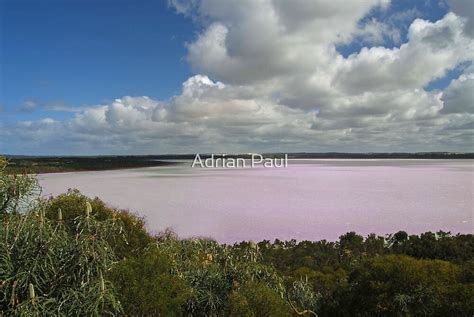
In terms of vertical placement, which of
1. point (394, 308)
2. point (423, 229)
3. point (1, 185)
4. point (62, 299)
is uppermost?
point (1, 185)

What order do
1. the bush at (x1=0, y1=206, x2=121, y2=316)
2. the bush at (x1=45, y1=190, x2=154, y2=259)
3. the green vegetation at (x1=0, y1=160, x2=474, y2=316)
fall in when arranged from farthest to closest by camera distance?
the bush at (x1=45, y1=190, x2=154, y2=259)
the green vegetation at (x1=0, y1=160, x2=474, y2=316)
the bush at (x1=0, y1=206, x2=121, y2=316)

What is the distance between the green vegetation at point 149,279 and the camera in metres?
7.78

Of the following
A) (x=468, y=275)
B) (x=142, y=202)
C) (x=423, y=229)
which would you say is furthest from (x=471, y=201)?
(x=468, y=275)

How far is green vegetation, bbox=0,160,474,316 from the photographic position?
25.5ft

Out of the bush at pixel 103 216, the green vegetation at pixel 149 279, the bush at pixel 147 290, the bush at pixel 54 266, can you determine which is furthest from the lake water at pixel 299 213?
the bush at pixel 54 266

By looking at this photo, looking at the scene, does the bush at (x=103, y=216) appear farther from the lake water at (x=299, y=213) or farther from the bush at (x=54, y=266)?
the lake water at (x=299, y=213)

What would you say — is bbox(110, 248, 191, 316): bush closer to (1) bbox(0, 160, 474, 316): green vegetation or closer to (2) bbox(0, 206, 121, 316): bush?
(1) bbox(0, 160, 474, 316): green vegetation

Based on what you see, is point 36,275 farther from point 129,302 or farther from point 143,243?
point 143,243

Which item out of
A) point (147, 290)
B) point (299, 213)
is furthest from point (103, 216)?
point (299, 213)

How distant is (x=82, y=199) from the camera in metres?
29.8

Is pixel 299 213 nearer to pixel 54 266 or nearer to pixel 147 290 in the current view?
pixel 147 290

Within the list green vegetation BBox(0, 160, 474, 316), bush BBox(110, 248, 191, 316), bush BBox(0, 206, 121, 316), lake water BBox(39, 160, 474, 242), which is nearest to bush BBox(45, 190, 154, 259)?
green vegetation BBox(0, 160, 474, 316)

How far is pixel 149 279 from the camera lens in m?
13.2

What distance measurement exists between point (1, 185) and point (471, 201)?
111865mm
